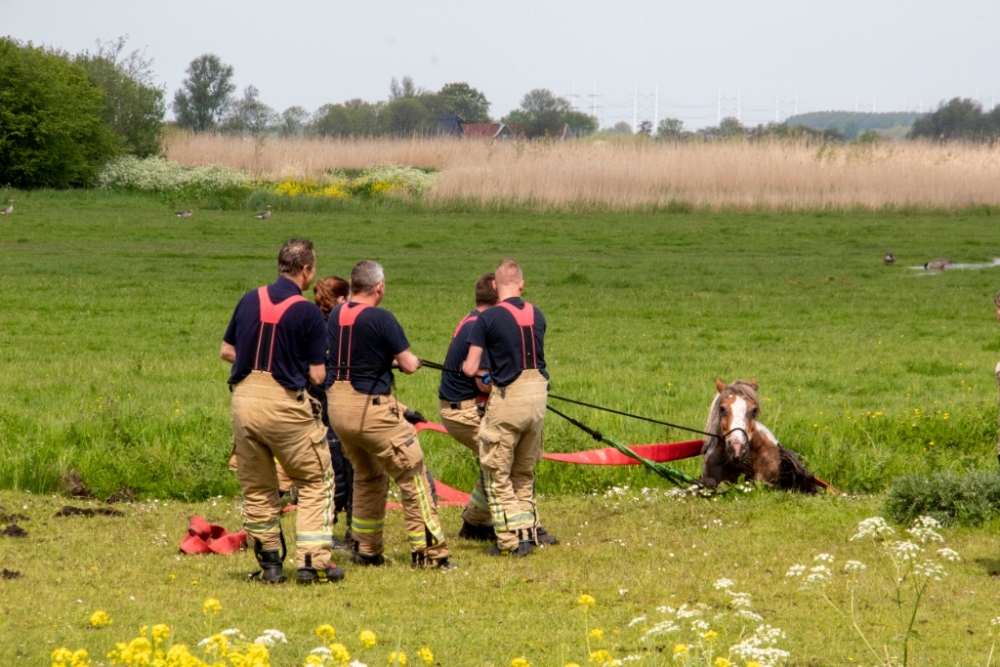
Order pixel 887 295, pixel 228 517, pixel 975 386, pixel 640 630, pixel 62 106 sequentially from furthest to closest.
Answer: pixel 62 106, pixel 887 295, pixel 975 386, pixel 228 517, pixel 640 630

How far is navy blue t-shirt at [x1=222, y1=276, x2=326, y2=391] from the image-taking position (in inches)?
258

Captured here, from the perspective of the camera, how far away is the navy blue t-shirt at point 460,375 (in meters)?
7.94

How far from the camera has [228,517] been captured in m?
8.87

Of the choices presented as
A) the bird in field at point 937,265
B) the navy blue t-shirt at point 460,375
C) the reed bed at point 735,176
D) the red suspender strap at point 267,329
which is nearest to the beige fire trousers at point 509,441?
the navy blue t-shirt at point 460,375

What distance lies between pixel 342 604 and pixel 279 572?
0.71m

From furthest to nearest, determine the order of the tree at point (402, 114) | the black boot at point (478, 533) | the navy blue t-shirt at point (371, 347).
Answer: the tree at point (402, 114), the black boot at point (478, 533), the navy blue t-shirt at point (371, 347)

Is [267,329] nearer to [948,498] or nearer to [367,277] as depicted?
[367,277]

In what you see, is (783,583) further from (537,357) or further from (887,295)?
(887,295)

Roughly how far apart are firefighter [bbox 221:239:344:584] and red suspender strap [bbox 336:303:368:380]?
0.29 meters

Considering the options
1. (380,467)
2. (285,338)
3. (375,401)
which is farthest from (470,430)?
(285,338)

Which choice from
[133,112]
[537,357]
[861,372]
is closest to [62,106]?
[133,112]

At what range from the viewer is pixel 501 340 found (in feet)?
24.6

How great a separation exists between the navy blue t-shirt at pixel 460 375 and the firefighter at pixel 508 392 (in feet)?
1.07

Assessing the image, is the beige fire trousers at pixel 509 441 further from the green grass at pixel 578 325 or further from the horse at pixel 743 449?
the green grass at pixel 578 325
